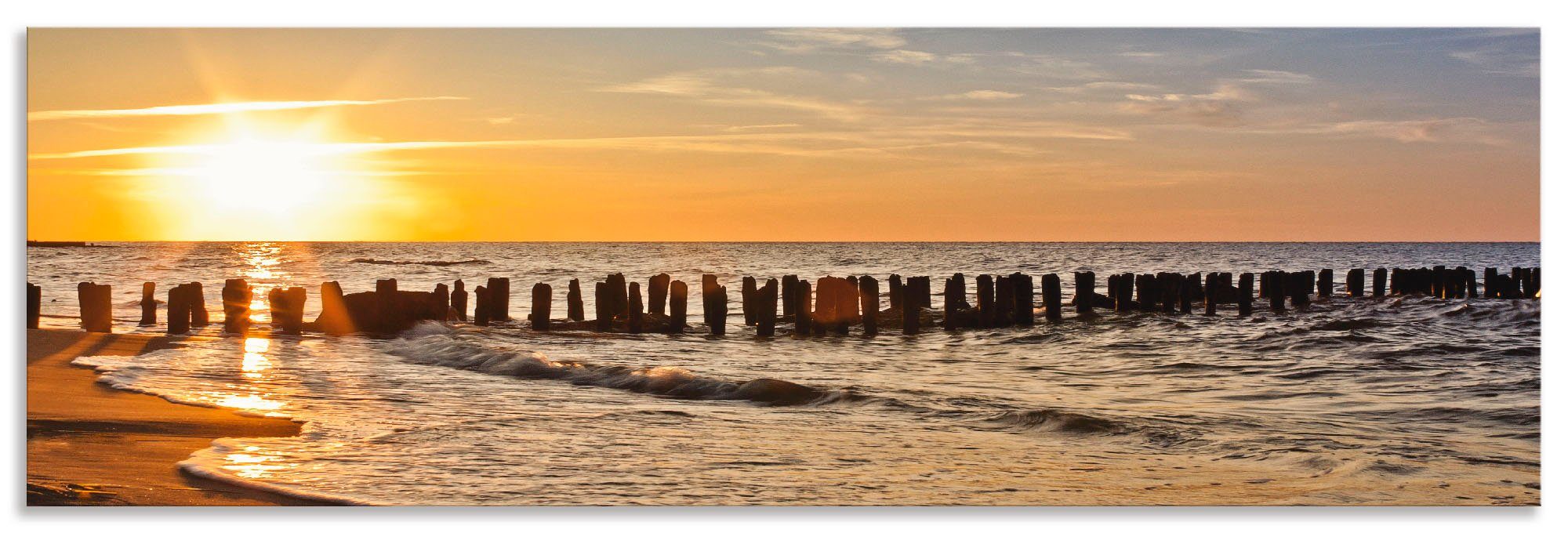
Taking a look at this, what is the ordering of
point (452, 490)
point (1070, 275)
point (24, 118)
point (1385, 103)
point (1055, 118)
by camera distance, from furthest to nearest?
1. point (1070, 275)
2. point (1055, 118)
3. point (1385, 103)
4. point (24, 118)
5. point (452, 490)

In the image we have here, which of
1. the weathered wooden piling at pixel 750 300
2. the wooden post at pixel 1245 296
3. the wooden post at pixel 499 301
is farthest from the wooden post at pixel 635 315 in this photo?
the wooden post at pixel 1245 296

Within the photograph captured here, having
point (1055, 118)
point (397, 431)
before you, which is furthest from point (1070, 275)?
point (397, 431)

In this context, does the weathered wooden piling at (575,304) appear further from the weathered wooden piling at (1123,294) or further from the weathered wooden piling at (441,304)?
the weathered wooden piling at (1123,294)

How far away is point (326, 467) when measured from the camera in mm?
6273

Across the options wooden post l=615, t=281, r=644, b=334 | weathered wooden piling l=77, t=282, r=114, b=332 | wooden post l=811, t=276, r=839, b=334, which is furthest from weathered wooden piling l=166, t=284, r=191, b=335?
wooden post l=811, t=276, r=839, b=334

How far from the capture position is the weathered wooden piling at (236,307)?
14.4 meters

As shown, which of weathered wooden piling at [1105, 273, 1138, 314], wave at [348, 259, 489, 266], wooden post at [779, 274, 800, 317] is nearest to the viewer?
wooden post at [779, 274, 800, 317]

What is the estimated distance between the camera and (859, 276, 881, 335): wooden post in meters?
15.6

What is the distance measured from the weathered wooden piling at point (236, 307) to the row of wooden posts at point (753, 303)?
0.04 ft

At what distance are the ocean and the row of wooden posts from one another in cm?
38

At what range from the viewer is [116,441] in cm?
677

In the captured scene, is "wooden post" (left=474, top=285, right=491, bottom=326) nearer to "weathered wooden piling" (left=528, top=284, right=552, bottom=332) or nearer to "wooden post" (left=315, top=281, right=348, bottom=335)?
"weathered wooden piling" (left=528, top=284, right=552, bottom=332)

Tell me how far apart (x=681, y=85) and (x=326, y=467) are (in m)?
3.20

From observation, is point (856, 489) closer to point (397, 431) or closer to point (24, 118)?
point (397, 431)
